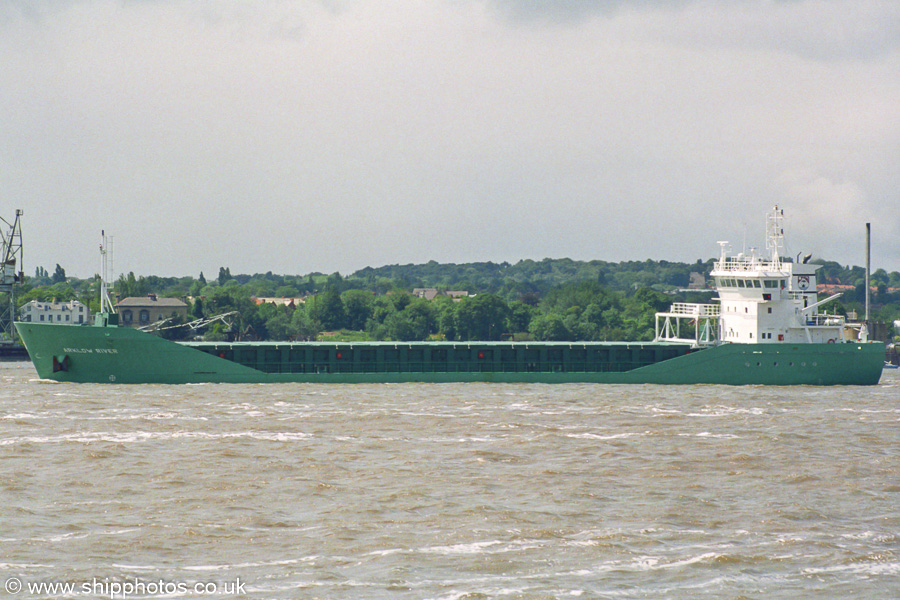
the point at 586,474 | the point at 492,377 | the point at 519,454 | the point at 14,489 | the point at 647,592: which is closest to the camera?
the point at 647,592

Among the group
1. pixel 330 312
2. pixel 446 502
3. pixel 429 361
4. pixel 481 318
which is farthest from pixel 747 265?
pixel 330 312

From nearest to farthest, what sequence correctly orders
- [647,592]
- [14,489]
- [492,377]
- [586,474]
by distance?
1. [647,592]
2. [14,489]
3. [586,474]
4. [492,377]

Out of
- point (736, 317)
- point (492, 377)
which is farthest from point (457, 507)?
point (736, 317)

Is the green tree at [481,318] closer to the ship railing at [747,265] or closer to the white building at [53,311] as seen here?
the white building at [53,311]

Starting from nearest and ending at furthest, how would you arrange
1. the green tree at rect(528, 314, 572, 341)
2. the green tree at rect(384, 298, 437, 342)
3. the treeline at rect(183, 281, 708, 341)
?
the treeline at rect(183, 281, 708, 341) < the green tree at rect(528, 314, 572, 341) < the green tree at rect(384, 298, 437, 342)

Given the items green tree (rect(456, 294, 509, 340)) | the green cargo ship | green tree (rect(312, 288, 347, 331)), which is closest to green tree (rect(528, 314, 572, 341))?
green tree (rect(456, 294, 509, 340))

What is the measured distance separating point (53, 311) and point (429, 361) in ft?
276

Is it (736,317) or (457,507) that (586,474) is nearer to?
(457,507)

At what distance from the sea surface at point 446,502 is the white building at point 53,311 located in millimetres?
85967

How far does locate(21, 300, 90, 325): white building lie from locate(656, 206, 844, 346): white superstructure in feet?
294

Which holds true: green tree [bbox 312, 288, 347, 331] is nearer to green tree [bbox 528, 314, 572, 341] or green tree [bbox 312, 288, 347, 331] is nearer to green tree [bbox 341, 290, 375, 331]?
green tree [bbox 341, 290, 375, 331]

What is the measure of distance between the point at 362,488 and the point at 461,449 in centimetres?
594

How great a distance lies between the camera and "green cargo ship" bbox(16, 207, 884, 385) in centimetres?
4703

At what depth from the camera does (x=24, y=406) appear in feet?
127
